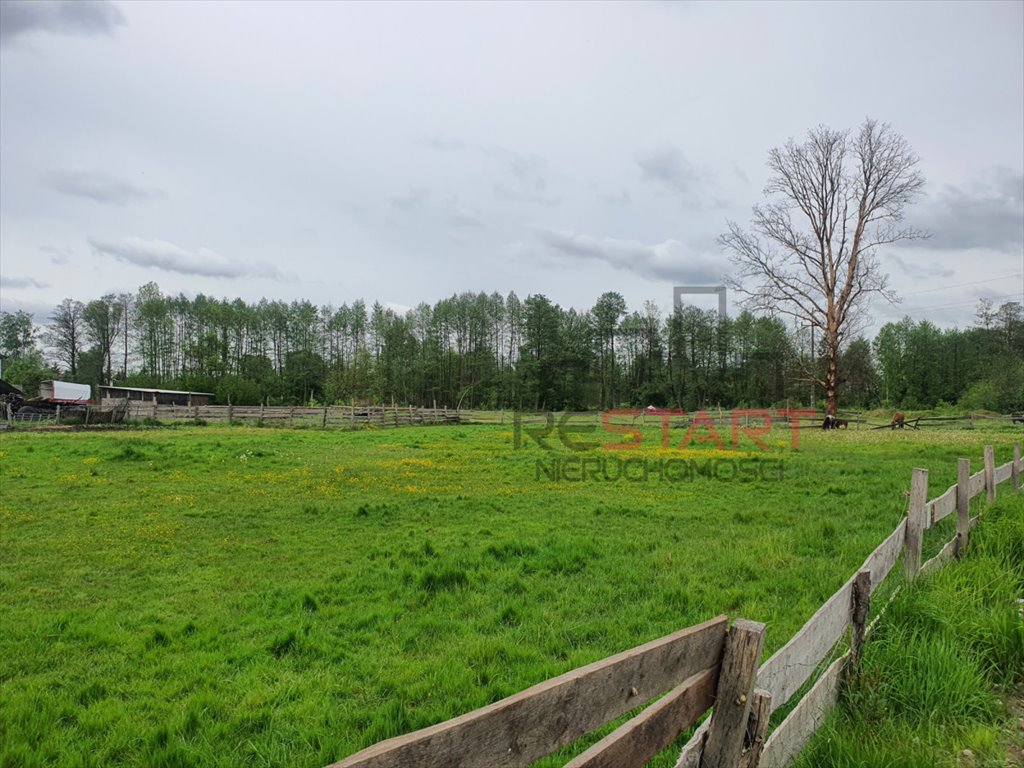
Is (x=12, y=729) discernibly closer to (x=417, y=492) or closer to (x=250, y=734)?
(x=250, y=734)

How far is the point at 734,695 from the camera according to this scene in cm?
206

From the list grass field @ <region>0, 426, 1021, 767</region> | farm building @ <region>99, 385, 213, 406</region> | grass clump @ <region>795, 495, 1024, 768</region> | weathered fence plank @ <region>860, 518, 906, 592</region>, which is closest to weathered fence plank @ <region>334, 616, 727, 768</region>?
grass clump @ <region>795, 495, 1024, 768</region>

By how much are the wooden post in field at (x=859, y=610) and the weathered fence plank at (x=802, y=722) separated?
0.34 ft

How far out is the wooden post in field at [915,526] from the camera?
191 inches

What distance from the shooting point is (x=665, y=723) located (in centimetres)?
191

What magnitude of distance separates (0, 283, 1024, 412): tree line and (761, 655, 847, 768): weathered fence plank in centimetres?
6760

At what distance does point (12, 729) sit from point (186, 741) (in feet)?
3.93

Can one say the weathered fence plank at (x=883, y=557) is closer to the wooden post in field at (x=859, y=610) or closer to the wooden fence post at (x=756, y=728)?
the wooden post in field at (x=859, y=610)

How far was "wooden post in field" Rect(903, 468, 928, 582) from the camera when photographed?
485 cm

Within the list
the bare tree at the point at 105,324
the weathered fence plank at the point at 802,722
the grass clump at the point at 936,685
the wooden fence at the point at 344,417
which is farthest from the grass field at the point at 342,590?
the bare tree at the point at 105,324

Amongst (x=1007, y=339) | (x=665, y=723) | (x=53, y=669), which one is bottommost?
(x=53, y=669)

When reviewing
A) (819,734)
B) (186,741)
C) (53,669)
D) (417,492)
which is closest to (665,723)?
(819,734)

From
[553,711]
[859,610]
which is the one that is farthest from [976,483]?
[553,711]

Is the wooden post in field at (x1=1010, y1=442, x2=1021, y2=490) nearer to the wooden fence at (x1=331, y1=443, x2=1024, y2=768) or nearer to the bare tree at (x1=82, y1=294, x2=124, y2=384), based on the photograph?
the wooden fence at (x1=331, y1=443, x2=1024, y2=768)
